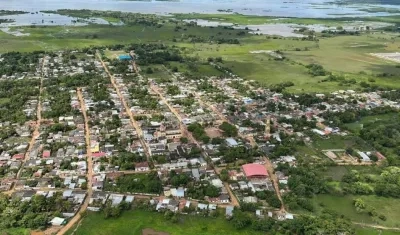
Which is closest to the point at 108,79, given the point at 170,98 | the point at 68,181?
the point at 170,98

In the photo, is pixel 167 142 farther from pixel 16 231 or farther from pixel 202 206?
pixel 16 231

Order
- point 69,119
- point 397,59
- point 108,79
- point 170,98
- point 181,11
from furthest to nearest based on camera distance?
point 181,11
point 397,59
point 108,79
point 170,98
point 69,119

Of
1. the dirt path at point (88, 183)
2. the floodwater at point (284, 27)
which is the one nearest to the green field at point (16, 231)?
the dirt path at point (88, 183)

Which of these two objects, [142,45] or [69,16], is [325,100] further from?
[69,16]

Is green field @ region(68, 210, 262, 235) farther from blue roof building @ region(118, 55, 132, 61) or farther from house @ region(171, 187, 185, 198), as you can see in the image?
blue roof building @ region(118, 55, 132, 61)

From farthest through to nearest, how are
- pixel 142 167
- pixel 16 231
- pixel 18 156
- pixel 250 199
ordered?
pixel 18 156, pixel 142 167, pixel 250 199, pixel 16 231

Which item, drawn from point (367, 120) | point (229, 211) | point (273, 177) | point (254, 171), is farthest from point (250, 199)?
point (367, 120)
